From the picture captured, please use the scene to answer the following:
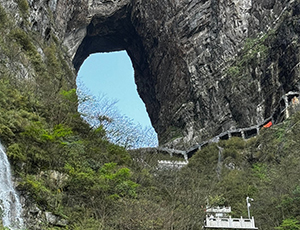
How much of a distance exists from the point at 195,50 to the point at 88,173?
48.3 m

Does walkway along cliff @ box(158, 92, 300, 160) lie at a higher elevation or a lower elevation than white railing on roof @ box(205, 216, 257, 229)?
higher

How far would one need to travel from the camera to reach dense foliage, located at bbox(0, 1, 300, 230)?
1280 centimetres

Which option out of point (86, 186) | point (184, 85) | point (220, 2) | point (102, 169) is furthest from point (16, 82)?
point (220, 2)

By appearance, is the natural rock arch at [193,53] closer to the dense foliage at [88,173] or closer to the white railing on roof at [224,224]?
the dense foliage at [88,173]

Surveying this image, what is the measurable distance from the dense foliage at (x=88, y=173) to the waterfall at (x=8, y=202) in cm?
37

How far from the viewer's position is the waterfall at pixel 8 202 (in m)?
10.4

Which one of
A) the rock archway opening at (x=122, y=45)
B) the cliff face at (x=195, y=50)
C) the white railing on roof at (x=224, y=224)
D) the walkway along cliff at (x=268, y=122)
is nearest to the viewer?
the white railing on roof at (x=224, y=224)

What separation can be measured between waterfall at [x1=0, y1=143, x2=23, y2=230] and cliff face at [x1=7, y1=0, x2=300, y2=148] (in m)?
27.1

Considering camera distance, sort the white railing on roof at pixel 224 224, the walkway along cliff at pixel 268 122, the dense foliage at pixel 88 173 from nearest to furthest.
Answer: the dense foliage at pixel 88 173
the white railing on roof at pixel 224 224
the walkway along cliff at pixel 268 122

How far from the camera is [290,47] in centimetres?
4284

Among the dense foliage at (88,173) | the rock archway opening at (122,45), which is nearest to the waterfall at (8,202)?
the dense foliage at (88,173)

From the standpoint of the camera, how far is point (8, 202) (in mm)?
10820

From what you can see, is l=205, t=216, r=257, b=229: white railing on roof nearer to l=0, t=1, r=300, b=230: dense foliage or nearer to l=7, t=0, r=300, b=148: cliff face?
l=0, t=1, r=300, b=230: dense foliage

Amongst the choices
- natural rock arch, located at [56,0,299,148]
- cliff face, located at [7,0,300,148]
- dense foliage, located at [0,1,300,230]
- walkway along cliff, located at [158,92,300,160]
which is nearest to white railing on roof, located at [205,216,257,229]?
dense foliage, located at [0,1,300,230]
